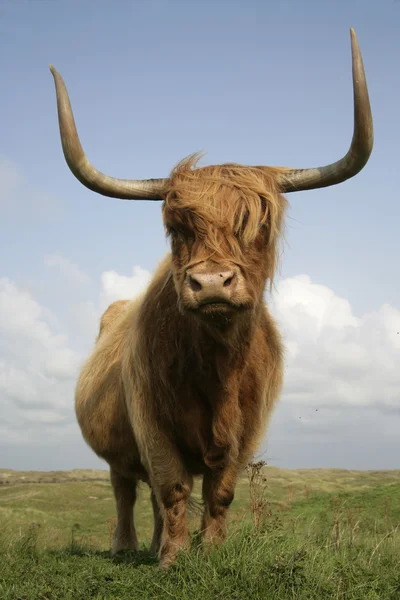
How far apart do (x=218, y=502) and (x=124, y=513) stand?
256 centimetres

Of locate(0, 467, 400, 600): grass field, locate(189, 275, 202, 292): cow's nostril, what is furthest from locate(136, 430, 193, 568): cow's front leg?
locate(189, 275, 202, 292): cow's nostril

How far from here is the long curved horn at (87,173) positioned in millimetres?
4840

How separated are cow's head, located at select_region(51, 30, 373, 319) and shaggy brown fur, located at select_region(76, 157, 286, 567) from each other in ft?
0.03

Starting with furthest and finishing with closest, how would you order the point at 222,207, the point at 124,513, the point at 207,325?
1. the point at 124,513
2. the point at 207,325
3. the point at 222,207

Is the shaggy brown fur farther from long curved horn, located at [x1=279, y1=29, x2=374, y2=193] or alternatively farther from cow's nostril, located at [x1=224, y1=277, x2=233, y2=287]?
long curved horn, located at [x1=279, y1=29, x2=374, y2=193]

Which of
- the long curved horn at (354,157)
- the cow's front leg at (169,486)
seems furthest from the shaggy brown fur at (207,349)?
the long curved horn at (354,157)

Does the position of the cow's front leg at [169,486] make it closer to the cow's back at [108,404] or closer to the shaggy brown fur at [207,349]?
the shaggy brown fur at [207,349]

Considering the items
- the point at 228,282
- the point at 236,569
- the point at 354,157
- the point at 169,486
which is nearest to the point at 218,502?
the point at 169,486

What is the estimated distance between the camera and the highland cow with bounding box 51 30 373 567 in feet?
14.6

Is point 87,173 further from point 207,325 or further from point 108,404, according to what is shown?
point 108,404

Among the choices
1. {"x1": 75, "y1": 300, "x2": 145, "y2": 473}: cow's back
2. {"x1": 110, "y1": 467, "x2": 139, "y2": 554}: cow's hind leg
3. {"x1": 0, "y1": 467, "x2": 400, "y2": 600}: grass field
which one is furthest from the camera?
{"x1": 110, "y1": 467, "x2": 139, "y2": 554}: cow's hind leg

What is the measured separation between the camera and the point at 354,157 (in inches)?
197

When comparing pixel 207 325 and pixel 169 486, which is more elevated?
pixel 207 325

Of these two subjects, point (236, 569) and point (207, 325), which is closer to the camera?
point (236, 569)
